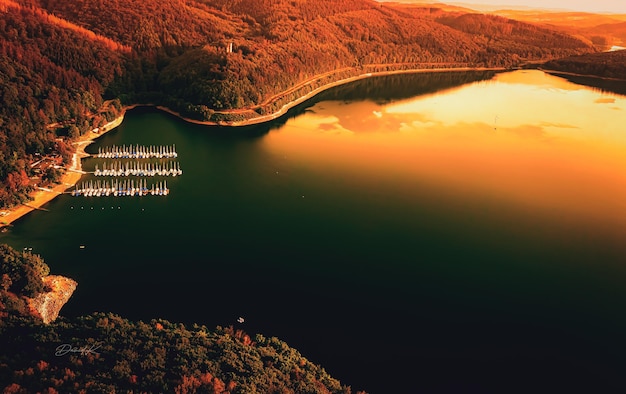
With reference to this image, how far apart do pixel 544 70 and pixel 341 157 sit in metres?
108

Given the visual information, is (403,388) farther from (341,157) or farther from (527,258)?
(341,157)

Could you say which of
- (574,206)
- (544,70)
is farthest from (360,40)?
(574,206)

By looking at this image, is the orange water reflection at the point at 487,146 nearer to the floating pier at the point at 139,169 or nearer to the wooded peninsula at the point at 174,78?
the wooded peninsula at the point at 174,78

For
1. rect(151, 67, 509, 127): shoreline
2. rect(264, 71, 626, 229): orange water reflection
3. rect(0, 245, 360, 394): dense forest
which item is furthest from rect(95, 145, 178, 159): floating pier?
rect(0, 245, 360, 394): dense forest

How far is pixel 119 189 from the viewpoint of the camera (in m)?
52.0

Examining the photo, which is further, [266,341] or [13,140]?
[13,140]

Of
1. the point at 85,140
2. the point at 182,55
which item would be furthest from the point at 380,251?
the point at 182,55

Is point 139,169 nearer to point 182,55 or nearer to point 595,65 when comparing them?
point 182,55

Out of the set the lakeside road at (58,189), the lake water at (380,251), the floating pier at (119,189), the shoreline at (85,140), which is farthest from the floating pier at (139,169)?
the shoreline at (85,140)

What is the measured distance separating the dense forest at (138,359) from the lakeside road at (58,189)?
14990 mm

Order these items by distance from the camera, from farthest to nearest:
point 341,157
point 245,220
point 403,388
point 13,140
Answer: point 341,157
point 13,140
point 245,220
point 403,388

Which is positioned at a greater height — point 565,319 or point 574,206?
point 574,206

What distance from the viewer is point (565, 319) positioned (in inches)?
1446

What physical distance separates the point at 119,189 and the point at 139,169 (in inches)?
205
